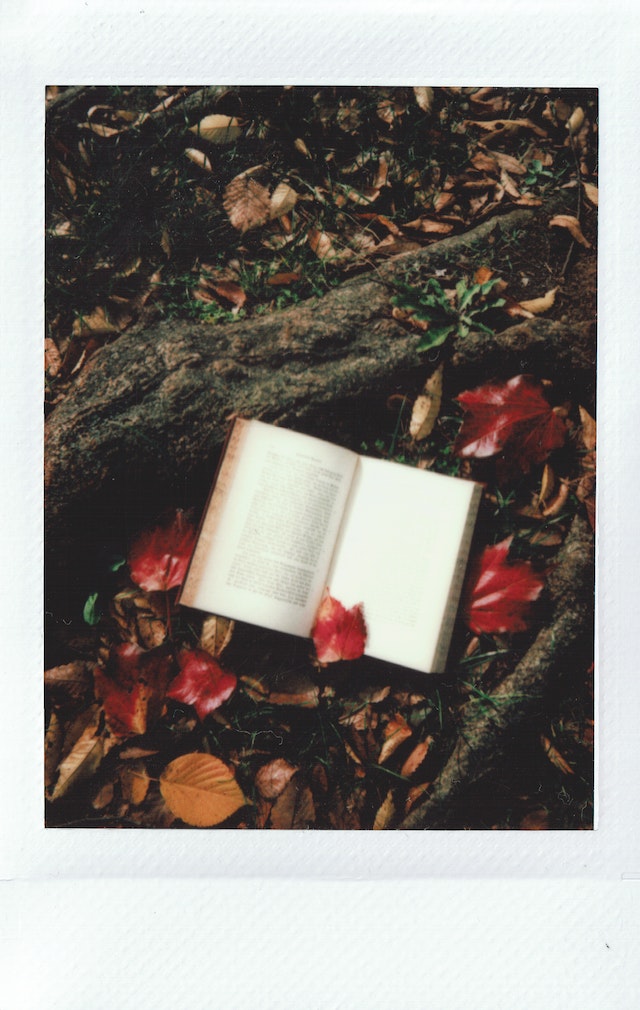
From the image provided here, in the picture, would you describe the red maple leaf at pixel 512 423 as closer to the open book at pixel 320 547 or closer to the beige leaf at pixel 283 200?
the open book at pixel 320 547

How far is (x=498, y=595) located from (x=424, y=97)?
2.84 feet

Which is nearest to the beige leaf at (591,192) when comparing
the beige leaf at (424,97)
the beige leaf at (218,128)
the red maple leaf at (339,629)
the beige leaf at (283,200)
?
the beige leaf at (424,97)

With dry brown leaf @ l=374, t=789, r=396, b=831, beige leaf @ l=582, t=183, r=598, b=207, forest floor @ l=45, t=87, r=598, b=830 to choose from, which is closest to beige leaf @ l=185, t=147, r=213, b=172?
forest floor @ l=45, t=87, r=598, b=830

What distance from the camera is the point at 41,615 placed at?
0.93 meters

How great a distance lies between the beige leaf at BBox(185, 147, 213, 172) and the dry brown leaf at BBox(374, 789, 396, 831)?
1.14m

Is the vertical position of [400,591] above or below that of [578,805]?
above

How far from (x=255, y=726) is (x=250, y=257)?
832 millimetres

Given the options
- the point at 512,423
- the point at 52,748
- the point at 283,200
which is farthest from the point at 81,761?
the point at 283,200

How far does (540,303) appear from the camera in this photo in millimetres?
962

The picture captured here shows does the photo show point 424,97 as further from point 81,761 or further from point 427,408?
point 81,761

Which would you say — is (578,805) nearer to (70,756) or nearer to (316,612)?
(316,612)
